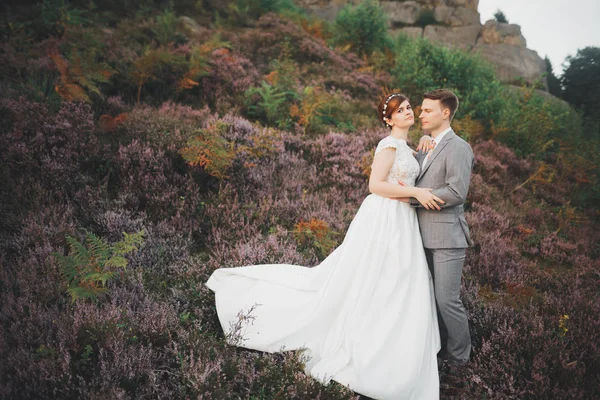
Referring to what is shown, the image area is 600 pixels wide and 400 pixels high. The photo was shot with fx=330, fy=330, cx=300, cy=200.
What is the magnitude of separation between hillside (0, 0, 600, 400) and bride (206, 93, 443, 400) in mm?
224

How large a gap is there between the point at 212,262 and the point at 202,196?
145 centimetres

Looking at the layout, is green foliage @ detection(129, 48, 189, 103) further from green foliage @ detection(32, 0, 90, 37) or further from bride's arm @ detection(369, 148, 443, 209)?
bride's arm @ detection(369, 148, 443, 209)

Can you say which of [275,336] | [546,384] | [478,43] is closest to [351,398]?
[275,336]

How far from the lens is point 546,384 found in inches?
110

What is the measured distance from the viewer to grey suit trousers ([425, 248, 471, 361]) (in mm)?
2891

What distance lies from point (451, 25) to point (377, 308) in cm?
2820

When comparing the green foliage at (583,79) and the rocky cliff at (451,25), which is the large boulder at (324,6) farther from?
the green foliage at (583,79)

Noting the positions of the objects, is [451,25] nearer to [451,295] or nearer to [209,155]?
[209,155]

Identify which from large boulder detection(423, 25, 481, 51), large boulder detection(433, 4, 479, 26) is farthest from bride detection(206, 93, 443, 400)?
large boulder detection(433, 4, 479, 26)

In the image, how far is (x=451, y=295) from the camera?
2.91 metres

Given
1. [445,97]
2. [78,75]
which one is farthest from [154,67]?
[445,97]

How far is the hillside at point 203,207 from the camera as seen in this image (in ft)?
8.70

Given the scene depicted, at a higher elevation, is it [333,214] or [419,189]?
[419,189]

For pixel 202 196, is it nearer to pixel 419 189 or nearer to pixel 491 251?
pixel 419 189
